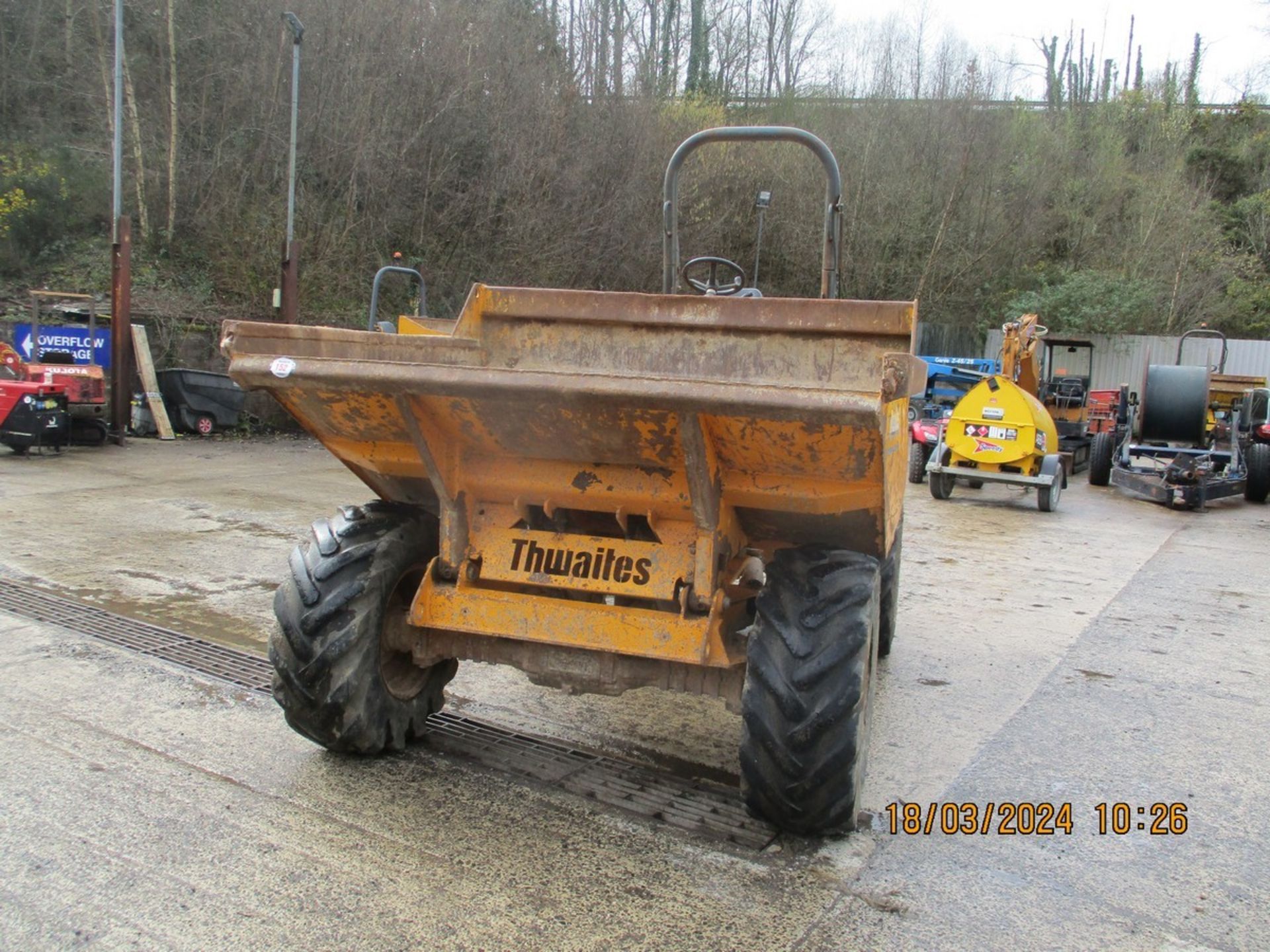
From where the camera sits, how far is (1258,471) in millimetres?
12461

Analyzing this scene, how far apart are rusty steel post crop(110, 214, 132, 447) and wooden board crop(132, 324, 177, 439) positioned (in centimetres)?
57

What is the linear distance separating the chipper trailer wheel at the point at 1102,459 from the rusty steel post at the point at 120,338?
1264 cm

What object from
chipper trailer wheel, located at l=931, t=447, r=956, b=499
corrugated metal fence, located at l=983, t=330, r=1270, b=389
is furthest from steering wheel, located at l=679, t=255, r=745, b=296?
corrugated metal fence, located at l=983, t=330, r=1270, b=389

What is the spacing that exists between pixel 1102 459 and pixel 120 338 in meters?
12.9

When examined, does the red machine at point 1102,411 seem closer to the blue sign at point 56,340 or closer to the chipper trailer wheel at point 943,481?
the chipper trailer wheel at point 943,481

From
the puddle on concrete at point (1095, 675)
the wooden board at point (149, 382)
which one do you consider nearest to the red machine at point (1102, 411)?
the puddle on concrete at point (1095, 675)

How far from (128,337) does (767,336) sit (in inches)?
443

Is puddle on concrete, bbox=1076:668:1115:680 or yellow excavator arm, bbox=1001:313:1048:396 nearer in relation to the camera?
puddle on concrete, bbox=1076:668:1115:680

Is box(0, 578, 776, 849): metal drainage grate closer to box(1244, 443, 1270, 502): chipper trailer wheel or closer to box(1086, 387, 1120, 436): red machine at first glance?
box(1244, 443, 1270, 502): chipper trailer wheel

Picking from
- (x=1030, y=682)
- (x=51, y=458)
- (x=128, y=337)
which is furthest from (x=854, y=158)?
(x=1030, y=682)

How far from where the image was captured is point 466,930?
2.53m

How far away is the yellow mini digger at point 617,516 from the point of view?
8.92 feet

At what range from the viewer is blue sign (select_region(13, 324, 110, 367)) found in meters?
12.6

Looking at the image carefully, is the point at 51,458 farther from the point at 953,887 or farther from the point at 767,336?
the point at 953,887
